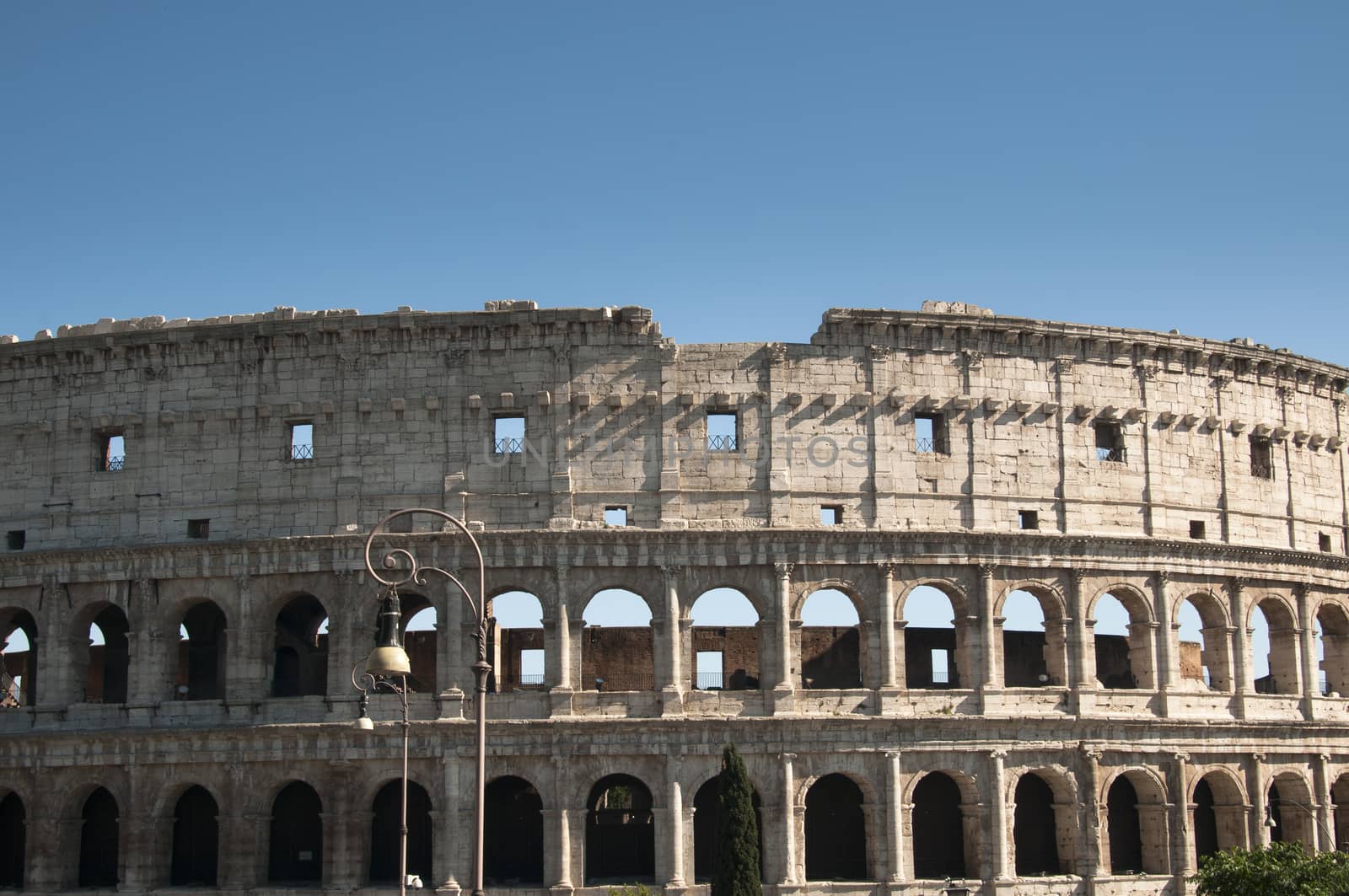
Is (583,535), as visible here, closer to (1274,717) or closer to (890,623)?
(890,623)

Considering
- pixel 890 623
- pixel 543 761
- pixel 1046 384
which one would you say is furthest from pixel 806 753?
pixel 1046 384

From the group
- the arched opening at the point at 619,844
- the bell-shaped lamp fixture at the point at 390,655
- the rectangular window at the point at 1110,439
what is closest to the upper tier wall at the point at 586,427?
the rectangular window at the point at 1110,439

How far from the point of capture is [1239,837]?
41.3 meters

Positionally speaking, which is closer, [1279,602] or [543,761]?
[543,761]

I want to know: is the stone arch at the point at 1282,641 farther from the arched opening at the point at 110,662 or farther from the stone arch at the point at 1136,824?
the arched opening at the point at 110,662

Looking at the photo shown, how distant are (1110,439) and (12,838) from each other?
3058cm

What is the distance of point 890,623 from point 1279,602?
1186cm

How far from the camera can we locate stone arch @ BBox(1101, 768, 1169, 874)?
40.1 metres

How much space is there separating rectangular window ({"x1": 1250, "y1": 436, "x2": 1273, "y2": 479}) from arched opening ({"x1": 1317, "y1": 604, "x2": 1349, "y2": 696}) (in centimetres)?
405

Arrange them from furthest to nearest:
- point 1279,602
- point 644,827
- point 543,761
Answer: point 1279,602 < point 644,827 < point 543,761

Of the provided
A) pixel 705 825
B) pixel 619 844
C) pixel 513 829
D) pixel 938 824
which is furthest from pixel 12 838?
pixel 938 824

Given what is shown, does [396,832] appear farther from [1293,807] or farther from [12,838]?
[1293,807]

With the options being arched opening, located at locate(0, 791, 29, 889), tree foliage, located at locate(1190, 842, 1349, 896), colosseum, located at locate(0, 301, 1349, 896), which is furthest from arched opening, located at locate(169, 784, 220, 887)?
tree foliage, located at locate(1190, 842, 1349, 896)

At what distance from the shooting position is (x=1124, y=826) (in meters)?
41.7
